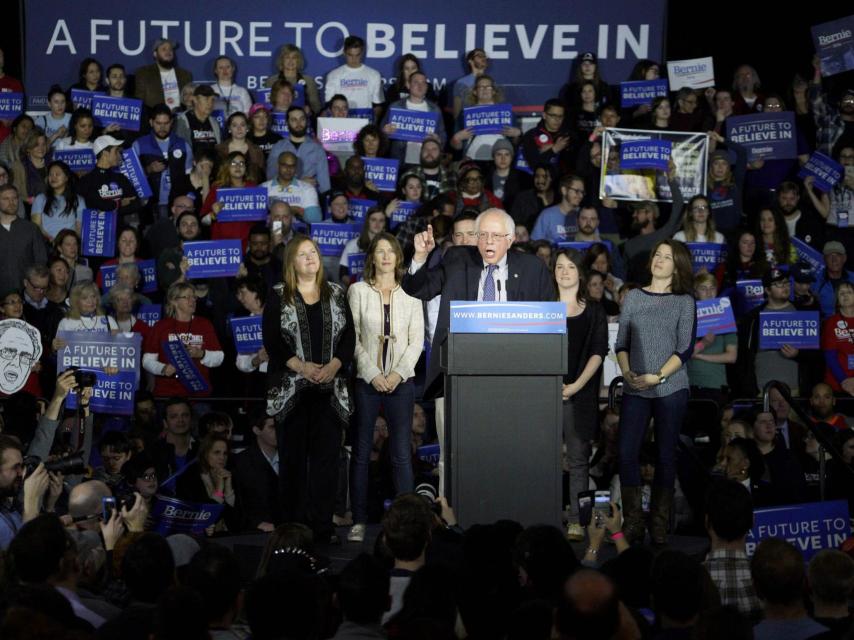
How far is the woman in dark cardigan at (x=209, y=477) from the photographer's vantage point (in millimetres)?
8086

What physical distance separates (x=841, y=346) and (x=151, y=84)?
6.71 meters

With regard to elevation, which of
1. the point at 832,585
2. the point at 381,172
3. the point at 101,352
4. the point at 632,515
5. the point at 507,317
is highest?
the point at 381,172

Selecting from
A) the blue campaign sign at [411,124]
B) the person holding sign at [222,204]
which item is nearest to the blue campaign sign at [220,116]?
the person holding sign at [222,204]

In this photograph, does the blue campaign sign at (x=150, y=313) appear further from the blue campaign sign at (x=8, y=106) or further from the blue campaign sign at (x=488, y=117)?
the blue campaign sign at (x=488, y=117)

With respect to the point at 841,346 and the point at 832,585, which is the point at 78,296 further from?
the point at 832,585

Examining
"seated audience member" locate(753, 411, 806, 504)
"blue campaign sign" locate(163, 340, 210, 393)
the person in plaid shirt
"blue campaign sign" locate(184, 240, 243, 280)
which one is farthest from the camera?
"blue campaign sign" locate(184, 240, 243, 280)

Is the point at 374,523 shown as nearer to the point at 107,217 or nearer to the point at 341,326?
the point at 341,326

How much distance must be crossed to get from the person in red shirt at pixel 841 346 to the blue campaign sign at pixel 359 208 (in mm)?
3712

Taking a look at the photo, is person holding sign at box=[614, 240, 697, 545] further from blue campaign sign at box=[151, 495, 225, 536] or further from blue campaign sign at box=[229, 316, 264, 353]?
blue campaign sign at box=[229, 316, 264, 353]

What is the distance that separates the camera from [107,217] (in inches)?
437

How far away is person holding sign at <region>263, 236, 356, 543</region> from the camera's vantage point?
6.89 meters

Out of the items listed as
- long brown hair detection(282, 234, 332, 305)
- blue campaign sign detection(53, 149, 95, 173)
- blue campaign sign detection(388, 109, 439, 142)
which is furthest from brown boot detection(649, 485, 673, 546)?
blue campaign sign detection(53, 149, 95, 173)

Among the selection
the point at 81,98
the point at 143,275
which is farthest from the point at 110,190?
the point at 81,98

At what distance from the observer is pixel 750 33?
14406mm
